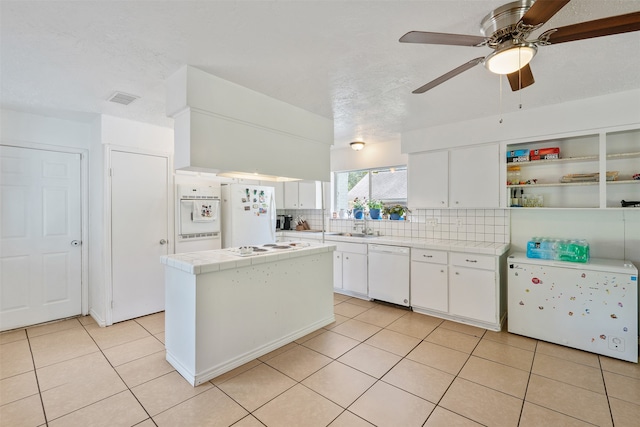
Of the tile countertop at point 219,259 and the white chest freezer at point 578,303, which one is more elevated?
the tile countertop at point 219,259

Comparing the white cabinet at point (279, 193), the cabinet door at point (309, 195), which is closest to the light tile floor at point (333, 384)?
the cabinet door at point (309, 195)

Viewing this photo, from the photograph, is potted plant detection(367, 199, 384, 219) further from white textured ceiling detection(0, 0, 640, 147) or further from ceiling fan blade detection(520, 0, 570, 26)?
ceiling fan blade detection(520, 0, 570, 26)

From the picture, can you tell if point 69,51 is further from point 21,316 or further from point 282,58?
point 21,316

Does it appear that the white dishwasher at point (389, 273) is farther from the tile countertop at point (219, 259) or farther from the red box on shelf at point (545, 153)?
the red box on shelf at point (545, 153)

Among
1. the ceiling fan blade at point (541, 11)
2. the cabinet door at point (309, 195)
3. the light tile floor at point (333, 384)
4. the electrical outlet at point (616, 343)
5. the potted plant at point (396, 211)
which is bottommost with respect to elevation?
the light tile floor at point (333, 384)

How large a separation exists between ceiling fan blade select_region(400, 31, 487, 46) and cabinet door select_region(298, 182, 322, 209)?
12.6 feet

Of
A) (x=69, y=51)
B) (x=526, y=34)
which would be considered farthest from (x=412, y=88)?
(x=69, y=51)

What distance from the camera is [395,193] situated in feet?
15.4

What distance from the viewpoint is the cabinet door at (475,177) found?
137 inches

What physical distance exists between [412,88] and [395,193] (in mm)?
2198

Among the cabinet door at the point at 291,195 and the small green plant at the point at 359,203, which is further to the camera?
the cabinet door at the point at 291,195

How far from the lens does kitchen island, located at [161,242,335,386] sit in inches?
90.4

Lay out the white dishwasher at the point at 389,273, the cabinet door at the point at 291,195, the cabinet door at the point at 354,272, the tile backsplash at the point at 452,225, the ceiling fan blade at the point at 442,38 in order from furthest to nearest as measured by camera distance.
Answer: the cabinet door at the point at 291,195
the cabinet door at the point at 354,272
the white dishwasher at the point at 389,273
the tile backsplash at the point at 452,225
the ceiling fan blade at the point at 442,38

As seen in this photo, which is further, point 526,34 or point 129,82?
point 129,82
